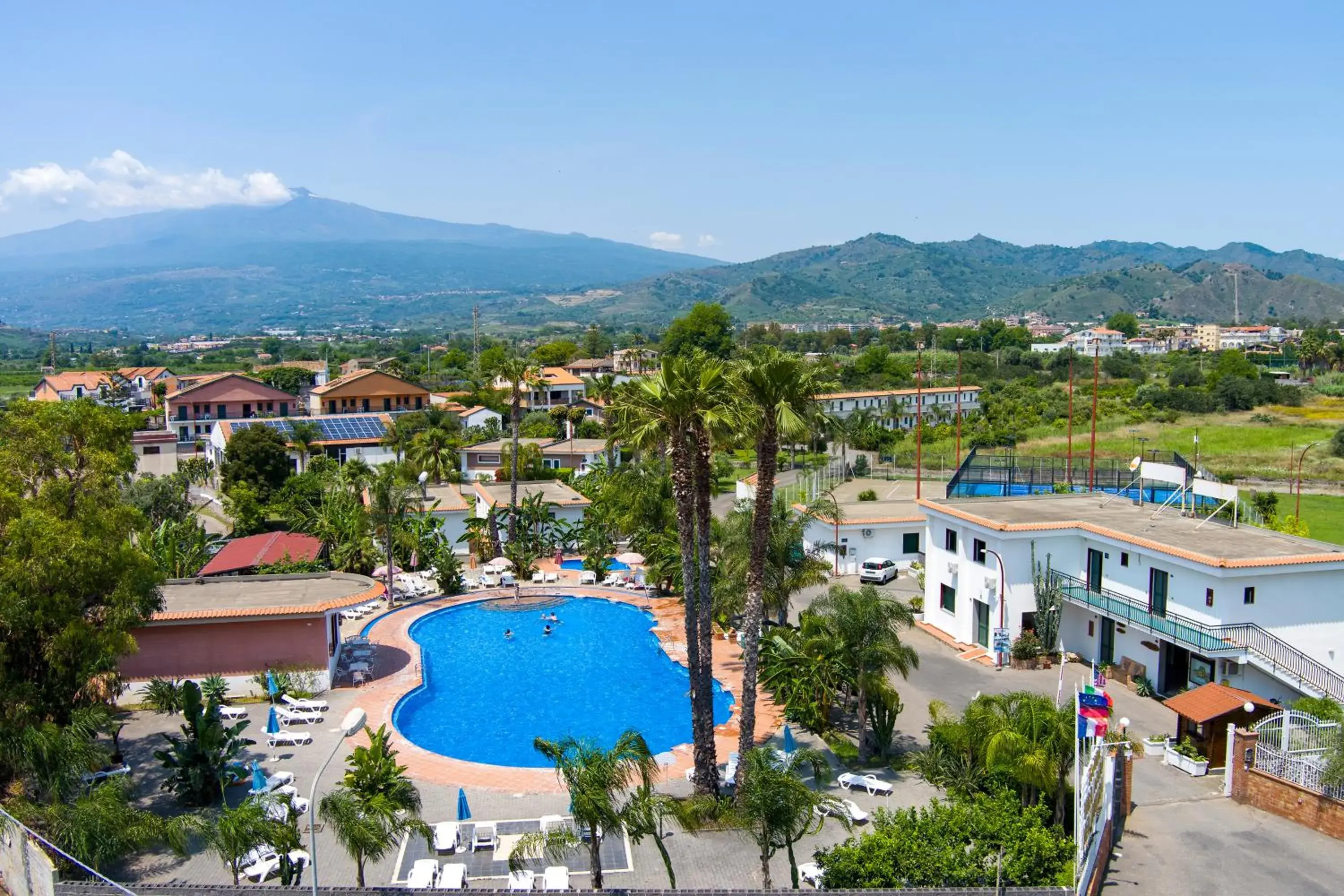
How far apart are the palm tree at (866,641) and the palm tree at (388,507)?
62.3 ft

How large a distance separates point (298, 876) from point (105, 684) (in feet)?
26.0

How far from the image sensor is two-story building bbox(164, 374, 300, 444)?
74.1 metres

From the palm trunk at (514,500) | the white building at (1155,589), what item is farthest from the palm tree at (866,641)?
the palm trunk at (514,500)

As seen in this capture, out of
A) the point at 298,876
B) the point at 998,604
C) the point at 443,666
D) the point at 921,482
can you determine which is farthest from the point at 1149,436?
the point at 298,876

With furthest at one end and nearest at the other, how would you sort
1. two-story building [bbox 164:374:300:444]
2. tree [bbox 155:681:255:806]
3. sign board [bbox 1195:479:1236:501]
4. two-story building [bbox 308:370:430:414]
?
two-story building [bbox 308:370:430:414], two-story building [bbox 164:374:300:444], sign board [bbox 1195:479:1236:501], tree [bbox 155:681:255:806]

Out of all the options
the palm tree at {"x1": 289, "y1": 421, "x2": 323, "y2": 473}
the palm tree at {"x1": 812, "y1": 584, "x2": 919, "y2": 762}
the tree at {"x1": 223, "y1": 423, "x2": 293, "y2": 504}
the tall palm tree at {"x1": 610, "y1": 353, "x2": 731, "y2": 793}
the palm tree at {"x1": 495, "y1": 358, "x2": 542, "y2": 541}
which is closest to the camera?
the tall palm tree at {"x1": 610, "y1": 353, "x2": 731, "y2": 793}

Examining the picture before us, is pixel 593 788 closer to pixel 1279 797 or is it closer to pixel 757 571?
pixel 757 571

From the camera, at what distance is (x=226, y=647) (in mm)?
25781

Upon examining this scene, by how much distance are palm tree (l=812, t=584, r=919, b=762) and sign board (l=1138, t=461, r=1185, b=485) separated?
13400 millimetres

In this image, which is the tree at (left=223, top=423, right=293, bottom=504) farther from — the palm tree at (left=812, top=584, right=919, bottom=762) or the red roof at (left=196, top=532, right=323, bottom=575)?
the palm tree at (left=812, top=584, right=919, bottom=762)

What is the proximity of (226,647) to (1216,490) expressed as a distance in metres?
26.7

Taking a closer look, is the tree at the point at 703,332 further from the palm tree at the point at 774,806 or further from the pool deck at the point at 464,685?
the palm tree at the point at 774,806

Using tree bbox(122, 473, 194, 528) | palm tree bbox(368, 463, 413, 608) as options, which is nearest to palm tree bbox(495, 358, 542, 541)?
palm tree bbox(368, 463, 413, 608)

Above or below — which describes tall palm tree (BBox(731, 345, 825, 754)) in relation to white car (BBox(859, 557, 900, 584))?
above
